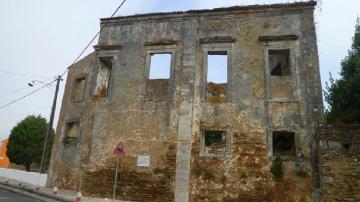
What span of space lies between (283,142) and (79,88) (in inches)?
414

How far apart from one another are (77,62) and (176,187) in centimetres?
906

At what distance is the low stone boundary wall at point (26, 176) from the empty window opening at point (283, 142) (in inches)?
501

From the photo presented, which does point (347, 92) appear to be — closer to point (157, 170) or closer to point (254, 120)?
point (254, 120)

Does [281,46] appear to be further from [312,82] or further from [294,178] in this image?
[294,178]

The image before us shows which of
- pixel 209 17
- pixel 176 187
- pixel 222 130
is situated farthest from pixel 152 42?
pixel 176 187

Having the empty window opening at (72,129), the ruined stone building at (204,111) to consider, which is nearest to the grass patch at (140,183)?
the ruined stone building at (204,111)

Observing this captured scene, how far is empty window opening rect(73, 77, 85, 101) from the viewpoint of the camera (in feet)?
55.3

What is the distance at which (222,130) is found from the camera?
1278cm

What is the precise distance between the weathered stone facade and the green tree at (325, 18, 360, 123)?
2281 mm

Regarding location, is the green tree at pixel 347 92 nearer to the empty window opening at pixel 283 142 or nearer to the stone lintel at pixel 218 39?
the empty window opening at pixel 283 142

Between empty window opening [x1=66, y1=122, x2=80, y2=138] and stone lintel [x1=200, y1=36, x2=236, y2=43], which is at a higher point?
stone lintel [x1=200, y1=36, x2=236, y2=43]

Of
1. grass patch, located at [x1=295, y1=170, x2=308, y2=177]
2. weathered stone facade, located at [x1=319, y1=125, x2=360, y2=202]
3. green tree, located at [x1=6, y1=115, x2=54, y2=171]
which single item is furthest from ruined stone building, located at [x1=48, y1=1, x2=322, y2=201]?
green tree, located at [x1=6, y1=115, x2=54, y2=171]

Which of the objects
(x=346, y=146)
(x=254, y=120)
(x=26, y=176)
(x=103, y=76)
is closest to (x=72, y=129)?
(x=103, y=76)

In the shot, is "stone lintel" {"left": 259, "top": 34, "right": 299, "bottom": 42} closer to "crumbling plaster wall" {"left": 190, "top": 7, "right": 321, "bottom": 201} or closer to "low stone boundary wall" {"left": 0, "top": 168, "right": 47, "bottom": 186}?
"crumbling plaster wall" {"left": 190, "top": 7, "right": 321, "bottom": 201}
